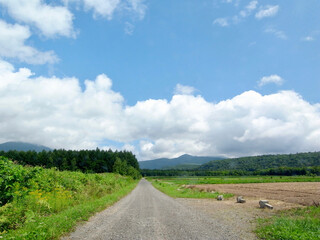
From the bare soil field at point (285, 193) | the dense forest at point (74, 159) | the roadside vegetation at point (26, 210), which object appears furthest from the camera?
the dense forest at point (74, 159)

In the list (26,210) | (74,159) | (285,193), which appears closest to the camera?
(26,210)

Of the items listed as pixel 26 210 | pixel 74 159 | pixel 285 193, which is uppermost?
pixel 74 159

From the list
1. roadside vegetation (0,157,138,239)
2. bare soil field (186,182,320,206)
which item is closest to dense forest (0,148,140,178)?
bare soil field (186,182,320,206)

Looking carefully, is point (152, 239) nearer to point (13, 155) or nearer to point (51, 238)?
point (51, 238)

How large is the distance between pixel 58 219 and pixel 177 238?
5422 mm

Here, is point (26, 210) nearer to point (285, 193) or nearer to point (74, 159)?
point (285, 193)

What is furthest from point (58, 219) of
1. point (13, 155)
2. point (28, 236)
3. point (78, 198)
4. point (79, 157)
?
point (13, 155)

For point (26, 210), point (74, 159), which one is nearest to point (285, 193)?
point (26, 210)

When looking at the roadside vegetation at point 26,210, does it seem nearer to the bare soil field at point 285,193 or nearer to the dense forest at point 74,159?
the bare soil field at point 285,193

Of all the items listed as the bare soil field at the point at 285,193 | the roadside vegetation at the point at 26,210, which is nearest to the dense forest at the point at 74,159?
the bare soil field at the point at 285,193

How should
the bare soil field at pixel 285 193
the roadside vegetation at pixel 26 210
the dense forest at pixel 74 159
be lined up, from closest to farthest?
the roadside vegetation at pixel 26 210, the bare soil field at pixel 285 193, the dense forest at pixel 74 159

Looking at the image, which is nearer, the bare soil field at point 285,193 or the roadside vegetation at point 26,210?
the roadside vegetation at point 26,210

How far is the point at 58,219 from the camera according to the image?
10133 mm

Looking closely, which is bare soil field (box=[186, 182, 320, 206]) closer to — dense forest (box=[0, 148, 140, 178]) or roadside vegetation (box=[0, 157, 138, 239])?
roadside vegetation (box=[0, 157, 138, 239])
